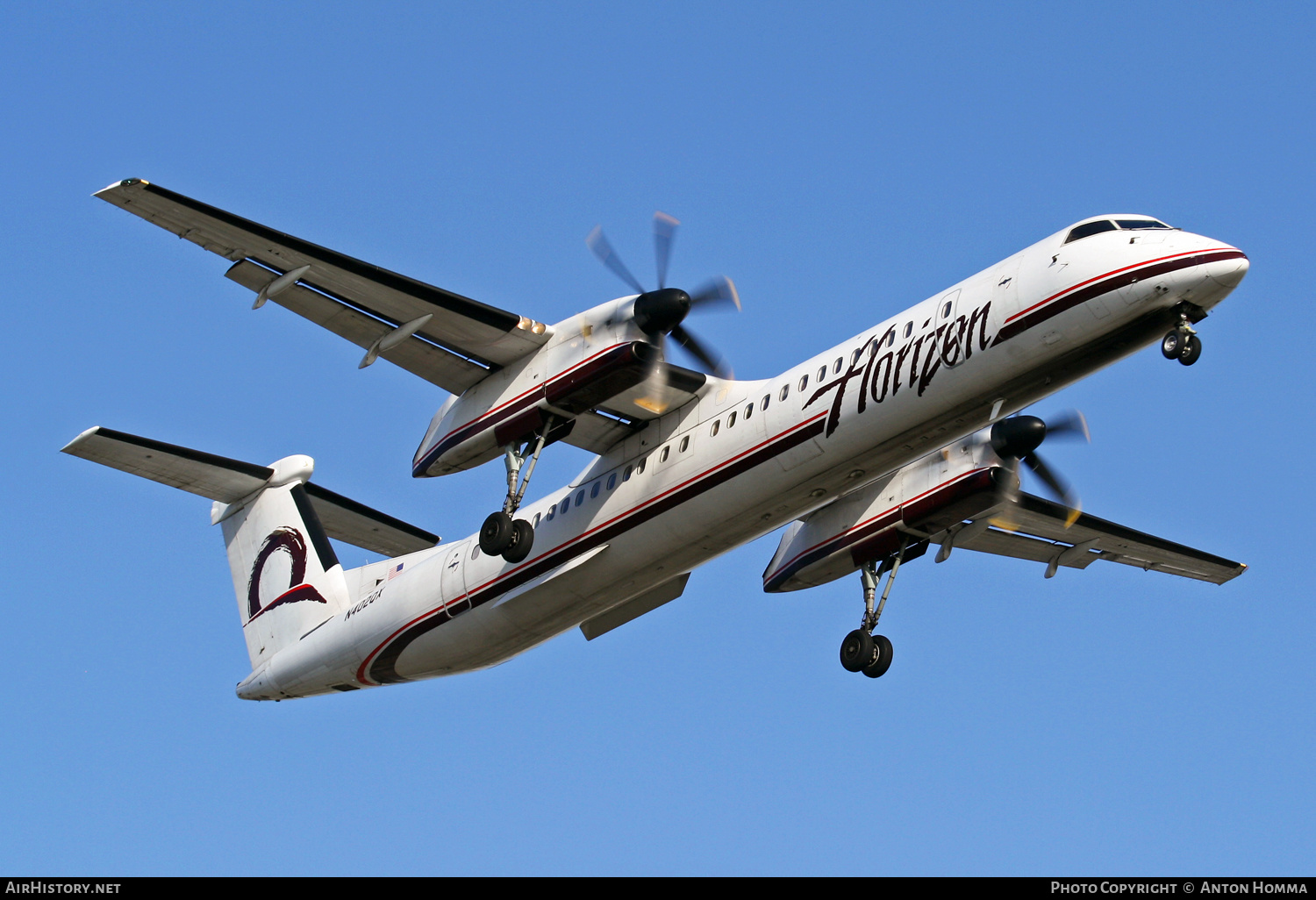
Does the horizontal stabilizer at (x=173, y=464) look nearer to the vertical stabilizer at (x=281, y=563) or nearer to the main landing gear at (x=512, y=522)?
the vertical stabilizer at (x=281, y=563)

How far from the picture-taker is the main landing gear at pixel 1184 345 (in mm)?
14156

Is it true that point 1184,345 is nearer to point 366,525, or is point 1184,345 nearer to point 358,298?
point 358,298

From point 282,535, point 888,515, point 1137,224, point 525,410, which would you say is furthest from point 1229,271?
point 282,535

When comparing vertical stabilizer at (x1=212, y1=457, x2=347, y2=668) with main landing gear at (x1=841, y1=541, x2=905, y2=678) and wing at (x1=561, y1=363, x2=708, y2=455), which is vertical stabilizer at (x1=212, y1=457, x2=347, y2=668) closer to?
wing at (x1=561, y1=363, x2=708, y2=455)

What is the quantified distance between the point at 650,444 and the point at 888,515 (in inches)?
130

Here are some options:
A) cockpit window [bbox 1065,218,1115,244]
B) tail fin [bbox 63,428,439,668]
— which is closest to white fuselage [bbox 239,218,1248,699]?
cockpit window [bbox 1065,218,1115,244]

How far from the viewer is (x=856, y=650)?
1844cm

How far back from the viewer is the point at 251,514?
21.1m

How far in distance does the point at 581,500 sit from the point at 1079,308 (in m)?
6.26

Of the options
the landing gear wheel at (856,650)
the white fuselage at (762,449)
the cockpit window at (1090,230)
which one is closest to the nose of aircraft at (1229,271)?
the white fuselage at (762,449)

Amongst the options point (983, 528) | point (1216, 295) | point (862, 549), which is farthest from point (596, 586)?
point (1216, 295)

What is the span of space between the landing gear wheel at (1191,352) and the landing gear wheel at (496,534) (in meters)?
7.40

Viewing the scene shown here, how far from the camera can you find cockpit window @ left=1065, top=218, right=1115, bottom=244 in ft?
48.6

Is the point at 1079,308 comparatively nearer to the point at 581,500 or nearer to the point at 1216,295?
the point at 1216,295
